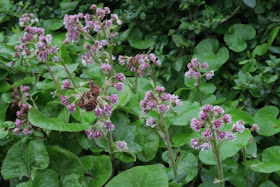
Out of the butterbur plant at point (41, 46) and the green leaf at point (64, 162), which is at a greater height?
the butterbur plant at point (41, 46)

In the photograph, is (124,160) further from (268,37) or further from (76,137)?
(268,37)

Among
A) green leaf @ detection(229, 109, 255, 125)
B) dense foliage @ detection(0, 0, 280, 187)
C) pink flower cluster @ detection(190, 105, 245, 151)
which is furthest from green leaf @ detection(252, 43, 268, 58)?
pink flower cluster @ detection(190, 105, 245, 151)

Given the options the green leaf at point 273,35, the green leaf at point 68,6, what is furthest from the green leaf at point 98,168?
the green leaf at point 68,6

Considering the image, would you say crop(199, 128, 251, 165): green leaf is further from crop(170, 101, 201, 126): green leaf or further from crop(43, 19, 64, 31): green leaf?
crop(43, 19, 64, 31): green leaf

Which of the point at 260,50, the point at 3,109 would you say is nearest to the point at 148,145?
the point at 3,109

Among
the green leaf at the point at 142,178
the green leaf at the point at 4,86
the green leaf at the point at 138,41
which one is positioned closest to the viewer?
the green leaf at the point at 142,178

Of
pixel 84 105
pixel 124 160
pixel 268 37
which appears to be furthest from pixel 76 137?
pixel 268 37

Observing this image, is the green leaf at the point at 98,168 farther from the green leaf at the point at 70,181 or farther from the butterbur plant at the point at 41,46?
the butterbur plant at the point at 41,46
